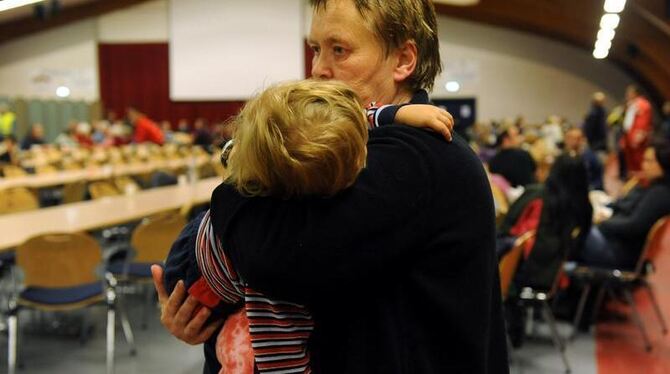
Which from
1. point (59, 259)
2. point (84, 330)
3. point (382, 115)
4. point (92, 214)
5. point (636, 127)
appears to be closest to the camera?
point (382, 115)

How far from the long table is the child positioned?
3434 mm

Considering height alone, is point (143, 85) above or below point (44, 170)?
below

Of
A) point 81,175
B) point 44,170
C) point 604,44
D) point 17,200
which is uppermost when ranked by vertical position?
point 604,44

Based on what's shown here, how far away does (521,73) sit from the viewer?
20.2m

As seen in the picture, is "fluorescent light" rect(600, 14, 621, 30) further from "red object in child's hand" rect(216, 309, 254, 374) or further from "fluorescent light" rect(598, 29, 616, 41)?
"red object in child's hand" rect(216, 309, 254, 374)

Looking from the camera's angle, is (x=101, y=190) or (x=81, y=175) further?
(x=81, y=175)

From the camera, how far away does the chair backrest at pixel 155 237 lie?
451 centimetres

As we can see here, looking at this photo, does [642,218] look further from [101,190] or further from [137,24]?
[137,24]

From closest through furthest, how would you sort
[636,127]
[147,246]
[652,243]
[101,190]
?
1. [652,243]
2. [147,246]
3. [101,190]
4. [636,127]

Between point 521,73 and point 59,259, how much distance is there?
17.9 m

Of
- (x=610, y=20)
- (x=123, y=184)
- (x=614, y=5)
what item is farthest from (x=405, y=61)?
(x=610, y=20)

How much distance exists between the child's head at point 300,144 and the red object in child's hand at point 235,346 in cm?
24

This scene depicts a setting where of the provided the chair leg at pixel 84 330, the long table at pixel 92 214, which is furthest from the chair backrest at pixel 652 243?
the chair leg at pixel 84 330

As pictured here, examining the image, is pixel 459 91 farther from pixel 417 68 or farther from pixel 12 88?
pixel 417 68
